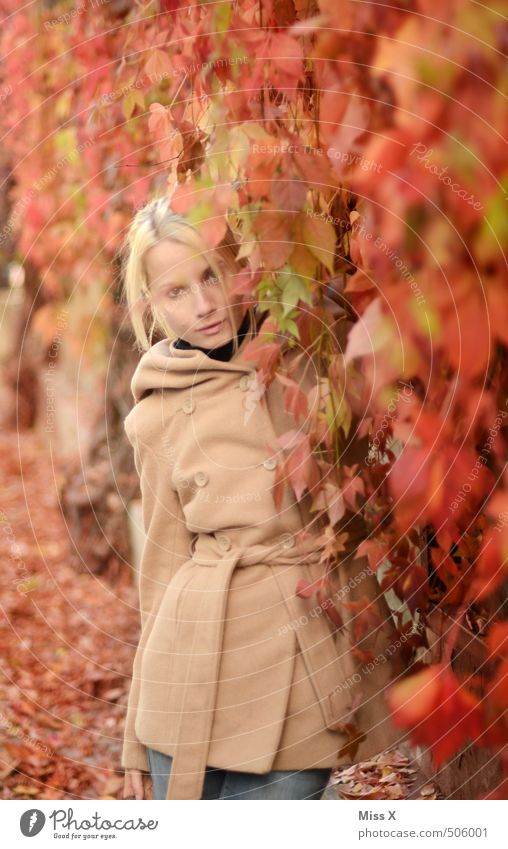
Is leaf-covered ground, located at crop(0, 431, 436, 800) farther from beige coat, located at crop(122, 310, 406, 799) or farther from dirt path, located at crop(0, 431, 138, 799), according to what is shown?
beige coat, located at crop(122, 310, 406, 799)

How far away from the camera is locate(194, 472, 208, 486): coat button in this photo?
1061 millimetres

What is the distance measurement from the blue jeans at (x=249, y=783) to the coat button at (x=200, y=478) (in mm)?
314

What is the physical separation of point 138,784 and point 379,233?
0.70 meters

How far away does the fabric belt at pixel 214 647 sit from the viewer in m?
1.06

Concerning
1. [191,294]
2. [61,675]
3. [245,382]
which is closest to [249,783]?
[245,382]

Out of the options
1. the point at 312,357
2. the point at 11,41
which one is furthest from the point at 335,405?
the point at 11,41

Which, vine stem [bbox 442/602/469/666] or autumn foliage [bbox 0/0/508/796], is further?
vine stem [bbox 442/602/469/666]

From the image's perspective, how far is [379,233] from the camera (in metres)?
0.88

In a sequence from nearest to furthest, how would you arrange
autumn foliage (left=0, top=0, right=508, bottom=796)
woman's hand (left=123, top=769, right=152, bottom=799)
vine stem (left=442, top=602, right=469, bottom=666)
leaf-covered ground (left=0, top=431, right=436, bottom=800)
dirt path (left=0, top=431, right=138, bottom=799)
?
autumn foliage (left=0, top=0, right=508, bottom=796) → vine stem (left=442, top=602, right=469, bottom=666) → woman's hand (left=123, top=769, right=152, bottom=799) → leaf-covered ground (left=0, top=431, right=436, bottom=800) → dirt path (left=0, top=431, right=138, bottom=799)
